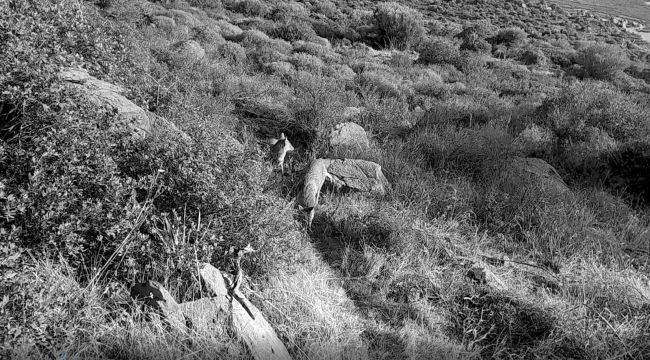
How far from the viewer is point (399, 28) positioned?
16984 millimetres

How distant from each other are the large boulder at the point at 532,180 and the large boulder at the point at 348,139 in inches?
76.4

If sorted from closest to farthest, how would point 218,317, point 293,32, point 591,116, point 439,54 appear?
point 218,317 < point 591,116 < point 439,54 < point 293,32

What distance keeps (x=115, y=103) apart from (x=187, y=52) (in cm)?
487

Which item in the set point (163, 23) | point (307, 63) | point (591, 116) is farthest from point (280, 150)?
point (163, 23)

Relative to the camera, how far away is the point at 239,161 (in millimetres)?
3971

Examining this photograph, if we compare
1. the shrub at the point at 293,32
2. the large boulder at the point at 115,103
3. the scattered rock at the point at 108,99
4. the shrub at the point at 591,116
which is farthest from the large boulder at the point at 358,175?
the shrub at the point at 293,32

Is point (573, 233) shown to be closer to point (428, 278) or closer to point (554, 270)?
point (554, 270)

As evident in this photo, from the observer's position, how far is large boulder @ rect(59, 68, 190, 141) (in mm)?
4168

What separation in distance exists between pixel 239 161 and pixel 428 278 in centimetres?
197

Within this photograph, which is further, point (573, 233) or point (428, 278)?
point (573, 233)

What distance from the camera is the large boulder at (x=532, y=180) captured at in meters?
5.31

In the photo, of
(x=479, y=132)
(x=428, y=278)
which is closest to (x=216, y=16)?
(x=479, y=132)

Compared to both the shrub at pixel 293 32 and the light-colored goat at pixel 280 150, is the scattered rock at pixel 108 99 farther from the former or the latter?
the shrub at pixel 293 32

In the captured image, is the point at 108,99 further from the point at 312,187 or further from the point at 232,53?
the point at 232,53
